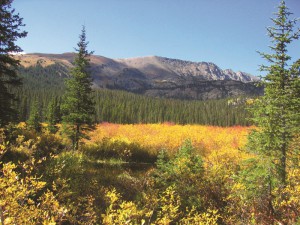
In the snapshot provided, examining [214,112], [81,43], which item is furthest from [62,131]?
[214,112]

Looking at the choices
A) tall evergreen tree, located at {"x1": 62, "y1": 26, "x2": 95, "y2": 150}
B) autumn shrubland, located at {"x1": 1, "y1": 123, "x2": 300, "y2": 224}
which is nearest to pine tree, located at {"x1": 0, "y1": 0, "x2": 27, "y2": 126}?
autumn shrubland, located at {"x1": 1, "y1": 123, "x2": 300, "y2": 224}

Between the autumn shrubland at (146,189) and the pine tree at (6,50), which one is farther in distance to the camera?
the pine tree at (6,50)

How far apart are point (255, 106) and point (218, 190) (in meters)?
5.06

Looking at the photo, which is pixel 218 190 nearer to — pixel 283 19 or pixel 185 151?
Answer: pixel 185 151

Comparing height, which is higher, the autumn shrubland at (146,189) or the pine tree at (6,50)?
the pine tree at (6,50)

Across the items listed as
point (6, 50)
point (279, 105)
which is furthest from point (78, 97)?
point (279, 105)

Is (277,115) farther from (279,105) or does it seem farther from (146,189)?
(146,189)

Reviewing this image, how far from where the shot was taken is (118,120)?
96.6 metres

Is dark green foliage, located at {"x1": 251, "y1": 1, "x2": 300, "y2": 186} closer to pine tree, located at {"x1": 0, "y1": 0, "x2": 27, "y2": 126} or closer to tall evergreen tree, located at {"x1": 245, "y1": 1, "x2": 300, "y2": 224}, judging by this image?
tall evergreen tree, located at {"x1": 245, "y1": 1, "x2": 300, "y2": 224}

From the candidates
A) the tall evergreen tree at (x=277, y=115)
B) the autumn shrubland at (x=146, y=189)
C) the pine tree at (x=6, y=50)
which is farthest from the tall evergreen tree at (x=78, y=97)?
the tall evergreen tree at (x=277, y=115)

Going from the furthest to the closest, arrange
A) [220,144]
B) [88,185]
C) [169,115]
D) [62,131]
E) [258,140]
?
[169,115]
[220,144]
[62,131]
[258,140]
[88,185]

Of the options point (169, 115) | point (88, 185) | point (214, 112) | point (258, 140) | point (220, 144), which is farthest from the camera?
point (214, 112)

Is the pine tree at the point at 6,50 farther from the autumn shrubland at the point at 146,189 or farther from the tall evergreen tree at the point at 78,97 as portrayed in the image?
the tall evergreen tree at the point at 78,97

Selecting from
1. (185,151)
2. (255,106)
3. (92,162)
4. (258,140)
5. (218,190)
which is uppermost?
(255,106)
